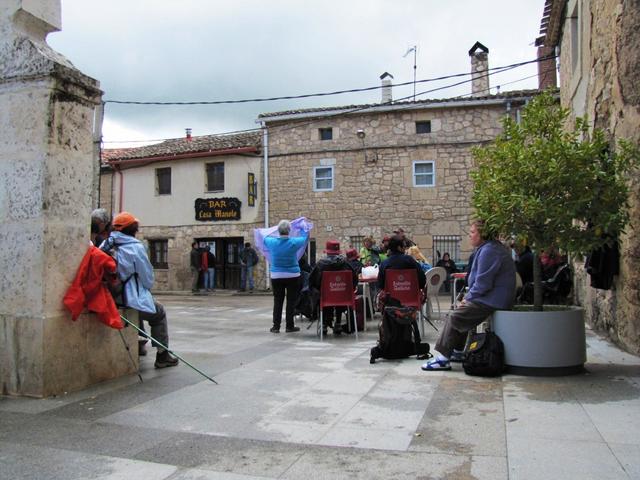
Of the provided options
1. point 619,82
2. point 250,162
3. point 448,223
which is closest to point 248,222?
point 250,162

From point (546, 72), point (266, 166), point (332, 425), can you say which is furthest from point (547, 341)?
point (266, 166)

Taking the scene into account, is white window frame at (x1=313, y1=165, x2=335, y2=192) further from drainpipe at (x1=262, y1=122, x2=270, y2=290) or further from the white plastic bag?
the white plastic bag

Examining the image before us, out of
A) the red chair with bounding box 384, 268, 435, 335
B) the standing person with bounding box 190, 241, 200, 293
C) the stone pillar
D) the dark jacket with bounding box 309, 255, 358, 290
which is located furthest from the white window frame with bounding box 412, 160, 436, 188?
the stone pillar

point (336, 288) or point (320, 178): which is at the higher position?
point (320, 178)

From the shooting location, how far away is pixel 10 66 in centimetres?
470

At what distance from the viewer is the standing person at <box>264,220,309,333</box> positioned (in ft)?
26.7

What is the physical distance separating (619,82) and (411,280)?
124 inches

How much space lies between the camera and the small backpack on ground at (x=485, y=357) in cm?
503

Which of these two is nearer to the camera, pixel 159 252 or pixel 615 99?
pixel 615 99

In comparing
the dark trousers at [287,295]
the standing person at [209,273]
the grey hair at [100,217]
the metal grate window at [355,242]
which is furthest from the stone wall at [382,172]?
the grey hair at [100,217]

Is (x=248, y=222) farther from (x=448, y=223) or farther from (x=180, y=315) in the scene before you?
(x=180, y=315)

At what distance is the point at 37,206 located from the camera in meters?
4.54

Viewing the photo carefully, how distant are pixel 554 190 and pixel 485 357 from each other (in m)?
1.57

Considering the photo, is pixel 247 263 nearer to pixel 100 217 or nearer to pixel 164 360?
pixel 100 217
